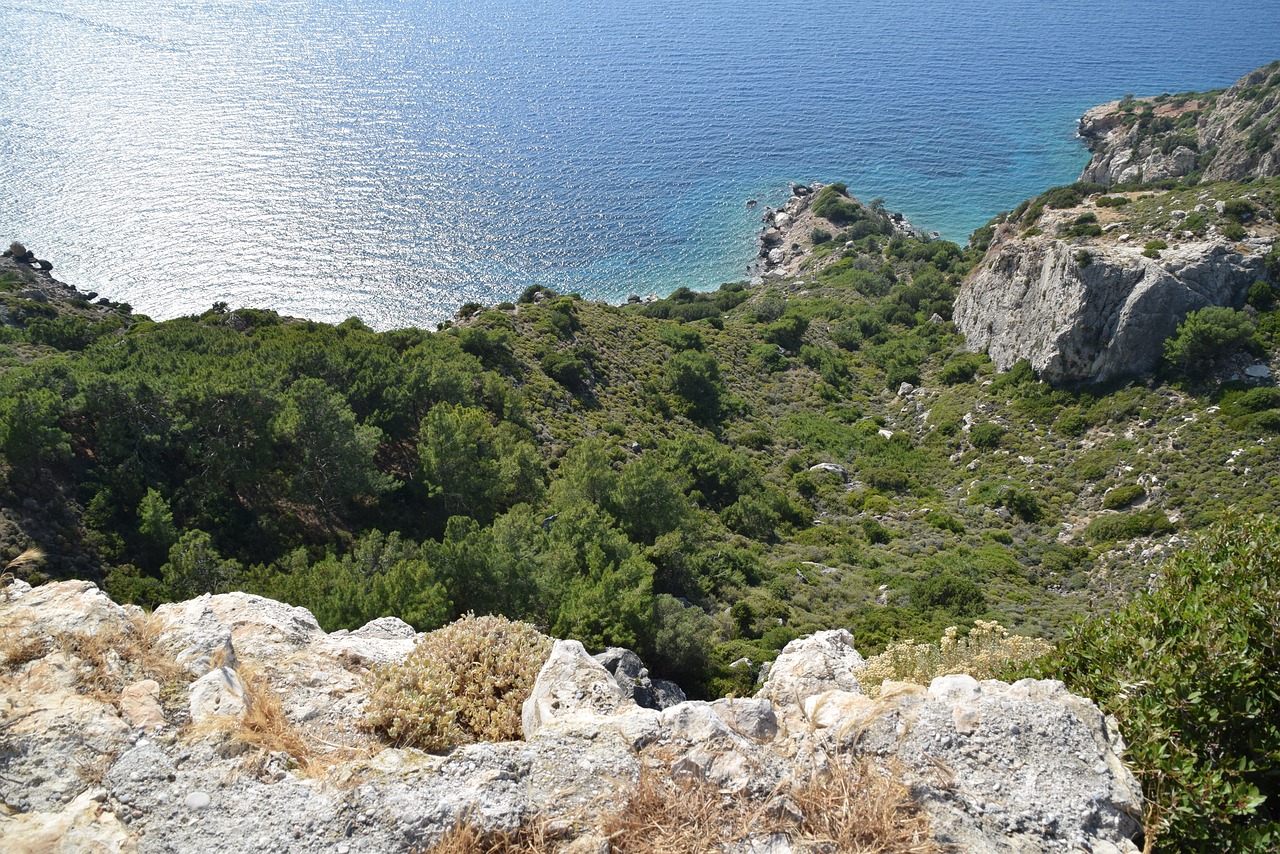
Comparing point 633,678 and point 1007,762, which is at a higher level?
point 633,678

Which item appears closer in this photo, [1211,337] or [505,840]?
[505,840]

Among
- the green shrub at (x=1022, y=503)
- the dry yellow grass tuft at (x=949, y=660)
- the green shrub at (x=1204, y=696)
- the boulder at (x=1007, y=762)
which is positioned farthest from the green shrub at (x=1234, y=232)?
the boulder at (x=1007, y=762)

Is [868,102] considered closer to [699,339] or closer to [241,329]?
[699,339]

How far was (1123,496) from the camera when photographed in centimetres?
4300

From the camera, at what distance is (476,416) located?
41969 millimetres

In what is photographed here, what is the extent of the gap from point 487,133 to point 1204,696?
461ft

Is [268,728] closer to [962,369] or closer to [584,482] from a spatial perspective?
[584,482]

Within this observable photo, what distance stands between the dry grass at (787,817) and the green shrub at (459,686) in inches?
136

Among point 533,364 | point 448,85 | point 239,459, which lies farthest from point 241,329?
point 448,85

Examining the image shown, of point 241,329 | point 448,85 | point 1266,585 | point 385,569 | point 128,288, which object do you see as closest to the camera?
point 1266,585

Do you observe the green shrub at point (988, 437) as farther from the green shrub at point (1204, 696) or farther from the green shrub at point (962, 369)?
the green shrub at point (1204, 696)

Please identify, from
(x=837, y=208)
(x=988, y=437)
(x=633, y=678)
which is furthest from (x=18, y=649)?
(x=837, y=208)

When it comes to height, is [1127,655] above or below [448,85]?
below

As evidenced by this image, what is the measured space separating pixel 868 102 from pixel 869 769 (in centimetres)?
17165
